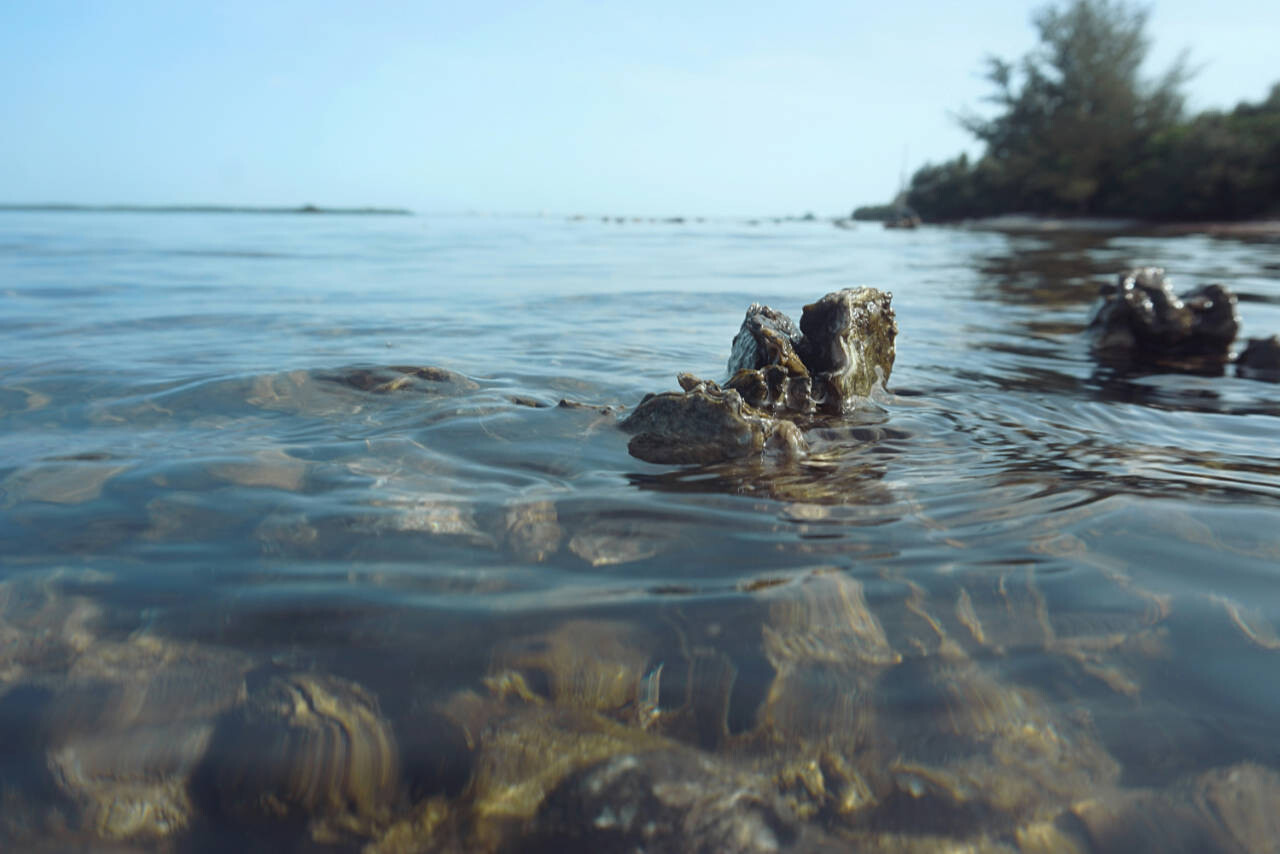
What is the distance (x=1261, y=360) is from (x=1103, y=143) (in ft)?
189

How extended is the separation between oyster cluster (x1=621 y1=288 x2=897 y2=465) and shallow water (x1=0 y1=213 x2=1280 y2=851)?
0.55ft

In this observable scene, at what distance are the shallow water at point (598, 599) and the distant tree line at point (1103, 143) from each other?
44193 mm

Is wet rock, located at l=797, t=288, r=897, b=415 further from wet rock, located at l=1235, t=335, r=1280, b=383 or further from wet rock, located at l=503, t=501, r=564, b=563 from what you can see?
wet rock, located at l=1235, t=335, r=1280, b=383

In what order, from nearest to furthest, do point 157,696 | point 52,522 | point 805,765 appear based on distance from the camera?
point 805,765
point 157,696
point 52,522

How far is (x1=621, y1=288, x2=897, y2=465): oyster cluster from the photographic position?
3305 millimetres

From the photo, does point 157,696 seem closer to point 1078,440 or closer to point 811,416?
point 811,416

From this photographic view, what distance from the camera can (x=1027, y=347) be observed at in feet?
21.5

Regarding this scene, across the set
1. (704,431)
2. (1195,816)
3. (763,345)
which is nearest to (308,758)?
(1195,816)

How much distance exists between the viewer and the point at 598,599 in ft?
6.75

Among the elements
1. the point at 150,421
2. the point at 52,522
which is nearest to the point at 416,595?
the point at 52,522

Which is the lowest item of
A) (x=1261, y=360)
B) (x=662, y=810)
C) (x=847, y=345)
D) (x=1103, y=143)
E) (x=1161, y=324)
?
(x=662, y=810)

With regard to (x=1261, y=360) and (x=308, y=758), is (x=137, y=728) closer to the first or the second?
(x=308, y=758)

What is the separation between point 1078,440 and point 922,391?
1.18m

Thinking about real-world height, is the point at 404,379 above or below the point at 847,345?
below
